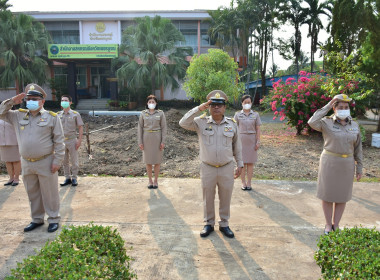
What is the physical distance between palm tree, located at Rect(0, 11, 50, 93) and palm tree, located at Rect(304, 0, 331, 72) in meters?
20.9

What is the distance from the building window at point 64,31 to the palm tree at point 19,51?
257 inches

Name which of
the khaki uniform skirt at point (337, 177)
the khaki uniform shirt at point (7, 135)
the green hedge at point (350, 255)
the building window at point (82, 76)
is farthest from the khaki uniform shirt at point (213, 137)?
the building window at point (82, 76)

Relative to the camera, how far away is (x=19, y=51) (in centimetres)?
2031

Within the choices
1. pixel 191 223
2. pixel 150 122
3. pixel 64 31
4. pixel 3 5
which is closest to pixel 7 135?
pixel 150 122

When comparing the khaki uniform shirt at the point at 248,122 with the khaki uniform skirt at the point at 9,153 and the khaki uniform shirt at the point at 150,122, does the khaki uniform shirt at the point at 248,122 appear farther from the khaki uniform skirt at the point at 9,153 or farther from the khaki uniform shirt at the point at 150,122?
the khaki uniform skirt at the point at 9,153

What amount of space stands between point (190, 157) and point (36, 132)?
490 cm

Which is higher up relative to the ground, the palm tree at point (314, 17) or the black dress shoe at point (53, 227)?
the palm tree at point (314, 17)

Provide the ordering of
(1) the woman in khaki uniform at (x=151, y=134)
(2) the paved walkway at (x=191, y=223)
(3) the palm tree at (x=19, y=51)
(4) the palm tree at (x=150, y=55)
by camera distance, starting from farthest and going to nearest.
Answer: (4) the palm tree at (x=150, y=55) < (3) the palm tree at (x=19, y=51) < (1) the woman in khaki uniform at (x=151, y=134) < (2) the paved walkway at (x=191, y=223)

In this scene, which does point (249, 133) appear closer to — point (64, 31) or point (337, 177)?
point (337, 177)

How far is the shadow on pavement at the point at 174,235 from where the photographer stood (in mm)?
3148

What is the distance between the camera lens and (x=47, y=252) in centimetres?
224

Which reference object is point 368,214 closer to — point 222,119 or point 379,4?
point 222,119

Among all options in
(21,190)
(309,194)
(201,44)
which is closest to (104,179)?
(21,190)

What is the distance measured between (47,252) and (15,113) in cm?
228
